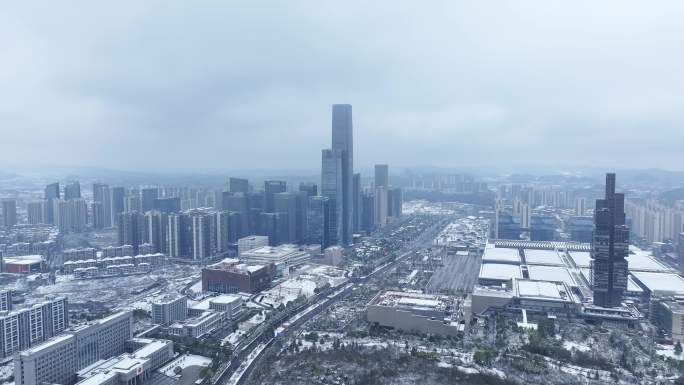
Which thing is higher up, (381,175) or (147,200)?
(381,175)

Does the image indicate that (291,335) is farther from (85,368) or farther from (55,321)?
(55,321)

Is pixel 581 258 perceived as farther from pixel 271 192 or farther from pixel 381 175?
pixel 271 192

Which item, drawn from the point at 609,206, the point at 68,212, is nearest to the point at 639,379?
the point at 609,206

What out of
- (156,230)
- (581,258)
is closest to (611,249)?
(581,258)

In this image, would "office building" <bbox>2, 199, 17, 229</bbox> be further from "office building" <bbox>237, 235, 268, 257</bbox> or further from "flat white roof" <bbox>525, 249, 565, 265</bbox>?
"flat white roof" <bbox>525, 249, 565, 265</bbox>

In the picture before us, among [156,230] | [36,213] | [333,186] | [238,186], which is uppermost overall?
[333,186]

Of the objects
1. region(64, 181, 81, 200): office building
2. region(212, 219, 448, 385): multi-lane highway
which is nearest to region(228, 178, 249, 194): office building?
region(64, 181, 81, 200): office building

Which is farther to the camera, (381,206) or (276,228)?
(381,206)
